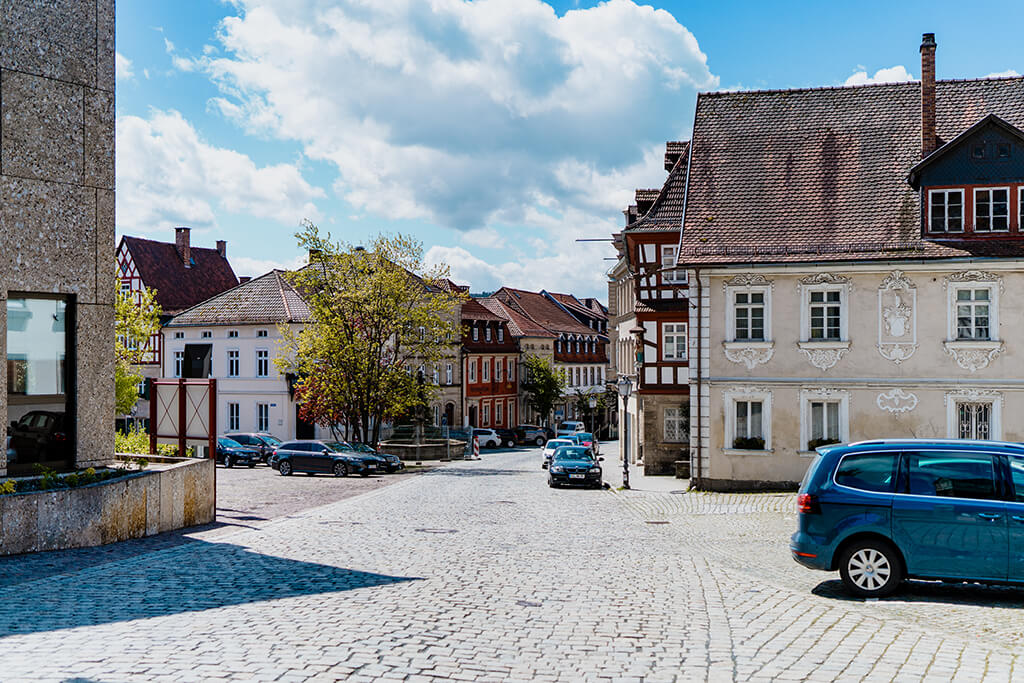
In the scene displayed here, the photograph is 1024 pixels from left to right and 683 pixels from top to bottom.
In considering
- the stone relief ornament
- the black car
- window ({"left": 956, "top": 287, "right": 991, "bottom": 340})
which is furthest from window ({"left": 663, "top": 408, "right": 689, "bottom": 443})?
the black car

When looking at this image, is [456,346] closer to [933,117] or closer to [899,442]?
[933,117]

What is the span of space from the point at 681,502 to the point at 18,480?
14823mm

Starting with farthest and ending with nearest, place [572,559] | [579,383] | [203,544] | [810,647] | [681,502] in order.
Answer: [579,383] < [681,502] < [203,544] < [572,559] < [810,647]

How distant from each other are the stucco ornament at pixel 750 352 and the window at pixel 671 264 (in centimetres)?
643

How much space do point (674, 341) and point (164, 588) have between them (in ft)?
76.2

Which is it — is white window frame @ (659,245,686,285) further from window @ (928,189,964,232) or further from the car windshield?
window @ (928,189,964,232)

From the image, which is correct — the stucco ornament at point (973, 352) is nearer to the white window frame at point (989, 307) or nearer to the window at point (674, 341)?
the white window frame at point (989, 307)

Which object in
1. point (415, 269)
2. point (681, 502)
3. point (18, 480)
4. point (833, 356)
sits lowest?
point (681, 502)

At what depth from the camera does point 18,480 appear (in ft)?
48.8

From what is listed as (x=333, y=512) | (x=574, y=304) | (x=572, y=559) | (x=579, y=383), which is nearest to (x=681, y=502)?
(x=333, y=512)

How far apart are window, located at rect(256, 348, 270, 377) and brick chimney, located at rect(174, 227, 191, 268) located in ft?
60.3

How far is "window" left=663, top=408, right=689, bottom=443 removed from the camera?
32.6 m

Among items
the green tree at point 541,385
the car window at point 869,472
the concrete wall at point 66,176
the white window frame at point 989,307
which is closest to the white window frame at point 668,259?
the white window frame at point 989,307

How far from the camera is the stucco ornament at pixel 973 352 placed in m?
24.0
